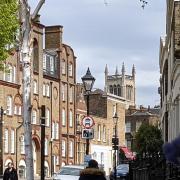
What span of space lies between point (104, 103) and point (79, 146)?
16407 millimetres

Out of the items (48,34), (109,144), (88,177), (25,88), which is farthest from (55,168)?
(88,177)

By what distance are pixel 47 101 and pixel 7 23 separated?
53243 mm

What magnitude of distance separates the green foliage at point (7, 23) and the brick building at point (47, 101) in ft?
124

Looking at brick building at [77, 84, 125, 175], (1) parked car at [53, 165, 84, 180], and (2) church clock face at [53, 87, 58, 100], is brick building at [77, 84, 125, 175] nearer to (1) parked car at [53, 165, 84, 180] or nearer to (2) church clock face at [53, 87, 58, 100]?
(2) church clock face at [53, 87, 58, 100]

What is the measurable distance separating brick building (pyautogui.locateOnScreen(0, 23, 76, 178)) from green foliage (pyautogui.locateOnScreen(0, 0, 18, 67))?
37817mm

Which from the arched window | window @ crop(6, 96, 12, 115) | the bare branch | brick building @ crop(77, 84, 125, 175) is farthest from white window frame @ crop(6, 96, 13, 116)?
the bare branch

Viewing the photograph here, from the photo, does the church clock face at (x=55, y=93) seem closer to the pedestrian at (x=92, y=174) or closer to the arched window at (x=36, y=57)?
the arched window at (x=36, y=57)

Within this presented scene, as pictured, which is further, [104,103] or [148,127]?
[104,103]

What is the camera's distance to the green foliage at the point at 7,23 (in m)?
25.2

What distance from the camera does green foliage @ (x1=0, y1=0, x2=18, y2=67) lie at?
82.7 ft

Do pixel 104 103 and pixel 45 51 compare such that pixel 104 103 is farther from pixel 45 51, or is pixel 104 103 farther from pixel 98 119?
pixel 45 51

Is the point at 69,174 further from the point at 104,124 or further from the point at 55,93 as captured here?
the point at 104,124

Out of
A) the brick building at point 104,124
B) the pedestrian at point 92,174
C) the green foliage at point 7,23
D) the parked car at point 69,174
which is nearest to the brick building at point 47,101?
the brick building at point 104,124

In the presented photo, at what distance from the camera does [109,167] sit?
100312mm
